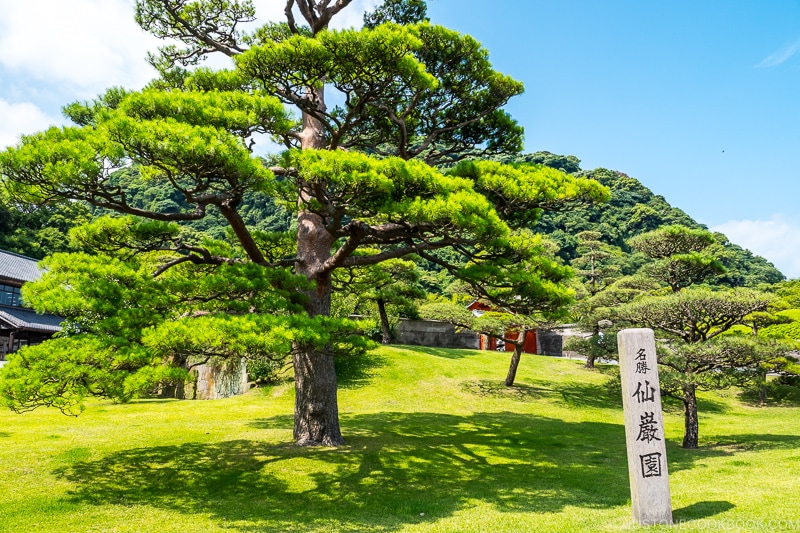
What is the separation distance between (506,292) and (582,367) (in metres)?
14.7

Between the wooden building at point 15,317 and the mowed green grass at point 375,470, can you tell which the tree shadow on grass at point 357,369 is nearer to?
the mowed green grass at point 375,470

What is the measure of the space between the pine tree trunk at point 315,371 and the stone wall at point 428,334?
1486 centimetres

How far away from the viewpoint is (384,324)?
22625 millimetres

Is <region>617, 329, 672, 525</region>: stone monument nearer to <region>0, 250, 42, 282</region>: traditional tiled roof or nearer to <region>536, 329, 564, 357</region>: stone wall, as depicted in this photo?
<region>536, 329, 564, 357</region>: stone wall

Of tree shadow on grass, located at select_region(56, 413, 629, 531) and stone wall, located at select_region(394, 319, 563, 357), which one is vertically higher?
stone wall, located at select_region(394, 319, 563, 357)

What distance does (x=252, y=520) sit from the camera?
→ 639cm

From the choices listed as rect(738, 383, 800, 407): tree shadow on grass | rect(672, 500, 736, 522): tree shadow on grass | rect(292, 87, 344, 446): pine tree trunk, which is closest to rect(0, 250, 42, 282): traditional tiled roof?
rect(292, 87, 344, 446): pine tree trunk

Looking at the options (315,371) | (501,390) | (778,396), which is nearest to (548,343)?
(778,396)

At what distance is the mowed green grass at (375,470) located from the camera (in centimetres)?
633

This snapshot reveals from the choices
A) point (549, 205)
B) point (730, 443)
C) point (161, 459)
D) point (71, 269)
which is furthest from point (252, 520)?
point (730, 443)

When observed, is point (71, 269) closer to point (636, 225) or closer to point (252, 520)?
point (252, 520)

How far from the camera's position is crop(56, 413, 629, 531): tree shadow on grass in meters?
6.89

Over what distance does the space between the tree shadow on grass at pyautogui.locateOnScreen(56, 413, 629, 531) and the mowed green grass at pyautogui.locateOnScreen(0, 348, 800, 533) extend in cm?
4

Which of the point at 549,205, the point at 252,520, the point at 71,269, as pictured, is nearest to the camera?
the point at 252,520
